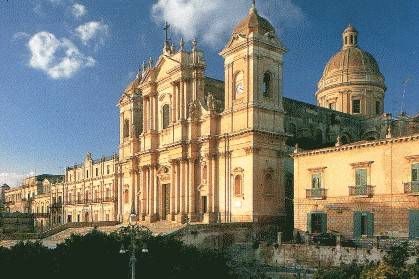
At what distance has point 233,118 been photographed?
43.7m

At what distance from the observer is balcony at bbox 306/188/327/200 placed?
3685 centimetres

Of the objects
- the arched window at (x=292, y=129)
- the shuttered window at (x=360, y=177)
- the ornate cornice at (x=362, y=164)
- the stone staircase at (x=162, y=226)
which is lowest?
the stone staircase at (x=162, y=226)

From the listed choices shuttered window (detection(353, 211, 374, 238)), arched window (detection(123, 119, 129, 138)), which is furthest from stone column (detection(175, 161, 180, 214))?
shuttered window (detection(353, 211, 374, 238))

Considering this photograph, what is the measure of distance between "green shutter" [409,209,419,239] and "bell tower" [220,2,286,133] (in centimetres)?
1393

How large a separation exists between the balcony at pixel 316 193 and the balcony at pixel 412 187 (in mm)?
6195

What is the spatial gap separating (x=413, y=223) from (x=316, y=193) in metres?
7.41

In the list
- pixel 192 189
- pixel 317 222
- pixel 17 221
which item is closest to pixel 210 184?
pixel 192 189

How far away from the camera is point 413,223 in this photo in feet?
103

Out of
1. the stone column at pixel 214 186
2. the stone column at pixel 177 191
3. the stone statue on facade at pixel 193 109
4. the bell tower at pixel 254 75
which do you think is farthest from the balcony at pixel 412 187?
the stone column at pixel 177 191

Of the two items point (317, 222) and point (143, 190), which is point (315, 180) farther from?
point (143, 190)

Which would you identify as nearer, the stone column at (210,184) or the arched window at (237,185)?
the arched window at (237,185)

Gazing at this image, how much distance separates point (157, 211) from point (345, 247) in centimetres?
2453

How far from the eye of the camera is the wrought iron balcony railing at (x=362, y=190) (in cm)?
3384

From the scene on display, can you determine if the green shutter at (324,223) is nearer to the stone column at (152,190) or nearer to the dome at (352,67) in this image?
the stone column at (152,190)
